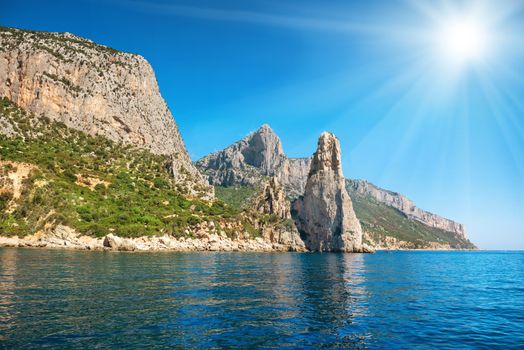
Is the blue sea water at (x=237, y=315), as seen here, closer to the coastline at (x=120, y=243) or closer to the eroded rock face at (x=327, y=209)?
the coastline at (x=120, y=243)

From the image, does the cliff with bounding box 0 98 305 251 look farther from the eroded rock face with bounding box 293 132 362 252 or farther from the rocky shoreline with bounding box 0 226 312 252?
the eroded rock face with bounding box 293 132 362 252

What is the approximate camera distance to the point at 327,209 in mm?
147000

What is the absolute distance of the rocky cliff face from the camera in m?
114

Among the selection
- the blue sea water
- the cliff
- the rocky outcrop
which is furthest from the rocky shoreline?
the blue sea water

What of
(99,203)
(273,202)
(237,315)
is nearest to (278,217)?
(273,202)

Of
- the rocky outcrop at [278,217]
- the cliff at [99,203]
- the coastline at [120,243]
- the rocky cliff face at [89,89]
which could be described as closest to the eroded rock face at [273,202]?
the rocky outcrop at [278,217]

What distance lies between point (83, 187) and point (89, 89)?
5234 cm

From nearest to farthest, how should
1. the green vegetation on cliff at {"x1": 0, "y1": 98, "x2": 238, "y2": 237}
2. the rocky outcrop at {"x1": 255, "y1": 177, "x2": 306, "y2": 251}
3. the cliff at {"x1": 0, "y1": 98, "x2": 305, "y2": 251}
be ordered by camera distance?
the cliff at {"x1": 0, "y1": 98, "x2": 305, "y2": 251} → the green vegetation on cliff at {"x1": 0, "y1": 98, "x2": 238, "y2": 237} → the rocky outcrop at {"x1": 255, "y1": 177, "x2": 306, "y2": 251}

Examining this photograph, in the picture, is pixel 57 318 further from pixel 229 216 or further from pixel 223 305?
pixel 229 216

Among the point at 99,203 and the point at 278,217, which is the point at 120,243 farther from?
the point at 278,217

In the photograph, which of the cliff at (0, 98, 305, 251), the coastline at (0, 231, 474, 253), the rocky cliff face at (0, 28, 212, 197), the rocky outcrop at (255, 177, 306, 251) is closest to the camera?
the coastline at (0, 231, 474, 253)

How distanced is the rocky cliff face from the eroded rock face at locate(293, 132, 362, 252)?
44.1 m

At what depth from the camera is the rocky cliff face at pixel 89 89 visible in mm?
113812

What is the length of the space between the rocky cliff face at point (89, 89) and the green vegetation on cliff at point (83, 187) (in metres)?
6.27
